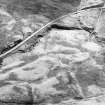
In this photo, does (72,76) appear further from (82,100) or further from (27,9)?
(27,9)

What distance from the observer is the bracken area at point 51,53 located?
1.46 meters

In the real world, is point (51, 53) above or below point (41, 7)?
below

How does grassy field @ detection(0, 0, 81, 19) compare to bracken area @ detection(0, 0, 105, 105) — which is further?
grassy field @ detection(0, 0, 81, 19)

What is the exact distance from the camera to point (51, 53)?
167 centimetres

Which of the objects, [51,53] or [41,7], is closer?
[51,53]

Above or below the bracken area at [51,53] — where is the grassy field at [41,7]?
above

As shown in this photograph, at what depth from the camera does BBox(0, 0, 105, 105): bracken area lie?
4.78ft

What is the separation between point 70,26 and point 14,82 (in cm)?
66

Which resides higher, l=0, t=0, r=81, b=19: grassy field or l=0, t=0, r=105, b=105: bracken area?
l=0, t=0, r=81, b=19: grassy field

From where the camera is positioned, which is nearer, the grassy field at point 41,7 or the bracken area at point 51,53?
the bracken area at point 51,53

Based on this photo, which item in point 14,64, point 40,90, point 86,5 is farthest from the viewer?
point 86,5

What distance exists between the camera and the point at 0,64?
1.55 meters

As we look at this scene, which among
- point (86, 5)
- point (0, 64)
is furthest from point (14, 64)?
point (86, 5)

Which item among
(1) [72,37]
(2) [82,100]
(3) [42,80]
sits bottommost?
(2) [82,100]
